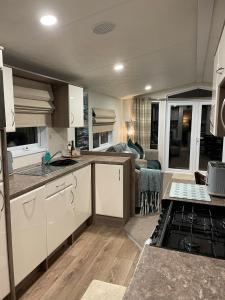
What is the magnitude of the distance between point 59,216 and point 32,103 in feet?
4.60

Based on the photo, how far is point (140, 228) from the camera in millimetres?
3320

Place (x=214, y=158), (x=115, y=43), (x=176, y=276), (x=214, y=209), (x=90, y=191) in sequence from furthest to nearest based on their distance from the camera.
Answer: (x=214, y=158) < (x=90, y=191) < (x=115, y=43) < (x=214, y=209) < (x=176, y=276)

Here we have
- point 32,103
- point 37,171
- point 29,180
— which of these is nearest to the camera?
point 29,180

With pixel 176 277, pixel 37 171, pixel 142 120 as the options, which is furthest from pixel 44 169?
pixel 142 120

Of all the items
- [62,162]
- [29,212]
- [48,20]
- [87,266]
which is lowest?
→ [87,266]

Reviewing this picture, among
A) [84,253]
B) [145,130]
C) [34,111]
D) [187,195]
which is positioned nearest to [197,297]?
[187,195]

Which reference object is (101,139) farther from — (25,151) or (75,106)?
(25,151)

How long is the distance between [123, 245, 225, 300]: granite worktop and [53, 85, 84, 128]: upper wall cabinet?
2541mm

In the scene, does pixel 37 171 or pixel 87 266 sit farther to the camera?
pixel 37 171

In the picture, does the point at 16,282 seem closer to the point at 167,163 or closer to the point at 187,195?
the point at 187,195

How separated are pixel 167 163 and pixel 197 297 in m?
6.41

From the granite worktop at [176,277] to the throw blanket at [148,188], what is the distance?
2782 millimetres

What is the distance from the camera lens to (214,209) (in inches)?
65.8

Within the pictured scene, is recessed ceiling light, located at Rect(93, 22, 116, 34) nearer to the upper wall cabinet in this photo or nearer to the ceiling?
the ceiling
